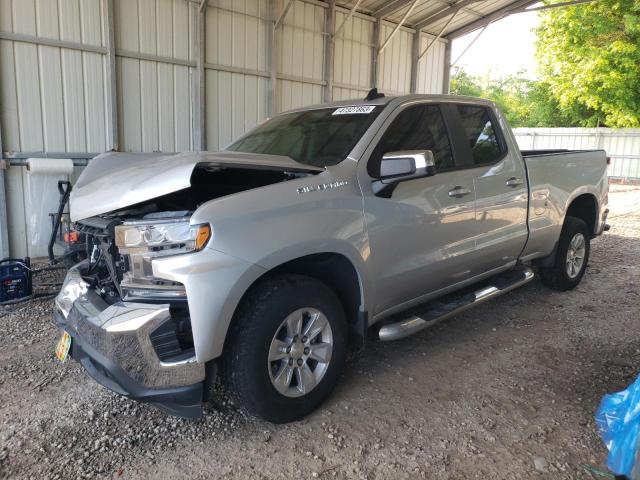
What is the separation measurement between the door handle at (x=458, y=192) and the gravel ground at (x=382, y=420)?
1.24 meters

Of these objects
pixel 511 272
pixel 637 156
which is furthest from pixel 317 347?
pixel 637 156

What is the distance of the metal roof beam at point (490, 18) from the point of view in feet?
39.5

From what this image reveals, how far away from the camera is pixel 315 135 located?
369 centimetres

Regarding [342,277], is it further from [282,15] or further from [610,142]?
[610,142]

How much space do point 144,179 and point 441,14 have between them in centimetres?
1093

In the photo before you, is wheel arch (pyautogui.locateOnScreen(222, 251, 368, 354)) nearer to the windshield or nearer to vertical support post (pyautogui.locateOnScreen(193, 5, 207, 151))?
the windshield

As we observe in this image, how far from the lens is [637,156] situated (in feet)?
66.6

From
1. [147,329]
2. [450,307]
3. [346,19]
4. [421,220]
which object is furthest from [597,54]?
[147,329]

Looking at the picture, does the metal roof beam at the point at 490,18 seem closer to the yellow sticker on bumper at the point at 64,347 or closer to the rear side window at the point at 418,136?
the rear side window at the point at 418,136

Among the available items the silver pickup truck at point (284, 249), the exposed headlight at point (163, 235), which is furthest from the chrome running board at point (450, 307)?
the exposed headlight at point (163, 235)

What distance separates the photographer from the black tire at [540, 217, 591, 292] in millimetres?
5254

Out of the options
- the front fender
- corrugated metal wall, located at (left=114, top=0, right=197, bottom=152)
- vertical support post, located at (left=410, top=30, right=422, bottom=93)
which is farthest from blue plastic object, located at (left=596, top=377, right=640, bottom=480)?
vertical support post, located at (left=410, top=30, right=422, bottom=93)

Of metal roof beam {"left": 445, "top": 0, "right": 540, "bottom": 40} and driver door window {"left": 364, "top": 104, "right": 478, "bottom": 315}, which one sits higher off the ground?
metal roof beam {"left": 445, "top": 0, "right": 540, "bottom": 40}

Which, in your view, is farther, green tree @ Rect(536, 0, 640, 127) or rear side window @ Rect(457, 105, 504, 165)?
green tree @ Rect(536, 0, 640, 127)
